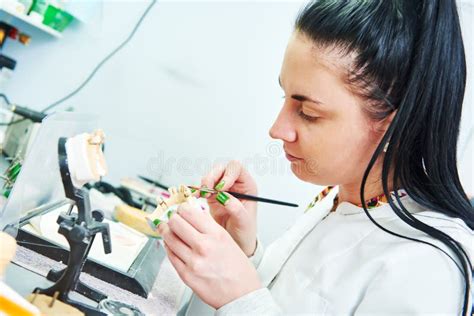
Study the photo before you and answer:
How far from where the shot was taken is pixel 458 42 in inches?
29.8

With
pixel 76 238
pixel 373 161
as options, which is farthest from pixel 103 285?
pixel 373 161

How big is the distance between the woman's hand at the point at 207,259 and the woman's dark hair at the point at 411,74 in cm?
30

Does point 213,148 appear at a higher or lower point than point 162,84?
lower

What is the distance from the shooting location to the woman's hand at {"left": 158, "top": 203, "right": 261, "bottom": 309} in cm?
69

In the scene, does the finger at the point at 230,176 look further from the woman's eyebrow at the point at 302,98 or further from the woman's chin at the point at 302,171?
the woman's eyebrow at the point at 302,98

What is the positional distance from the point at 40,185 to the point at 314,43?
2.30ft

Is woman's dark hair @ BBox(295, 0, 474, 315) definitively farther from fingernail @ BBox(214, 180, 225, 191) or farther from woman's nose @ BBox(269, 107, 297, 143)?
fingernail @ BBox(214, 180, 225, 191)

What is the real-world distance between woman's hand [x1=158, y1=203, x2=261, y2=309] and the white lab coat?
0.08 feet

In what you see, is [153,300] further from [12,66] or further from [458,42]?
[12,66]

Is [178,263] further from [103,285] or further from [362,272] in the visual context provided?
[362,272]

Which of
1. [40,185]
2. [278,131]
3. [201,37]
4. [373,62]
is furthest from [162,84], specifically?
[373,62]

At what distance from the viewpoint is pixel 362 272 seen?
743mm

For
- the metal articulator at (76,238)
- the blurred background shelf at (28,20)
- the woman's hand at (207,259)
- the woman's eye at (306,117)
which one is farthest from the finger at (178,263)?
the blurred background shelf at (28,20)

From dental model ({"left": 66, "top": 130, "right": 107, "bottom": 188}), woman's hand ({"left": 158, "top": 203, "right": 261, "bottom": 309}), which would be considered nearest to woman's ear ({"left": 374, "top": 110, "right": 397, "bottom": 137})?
woman's hand ({"left": 158, "top": 203, "right": 261, "bottom": 309})
